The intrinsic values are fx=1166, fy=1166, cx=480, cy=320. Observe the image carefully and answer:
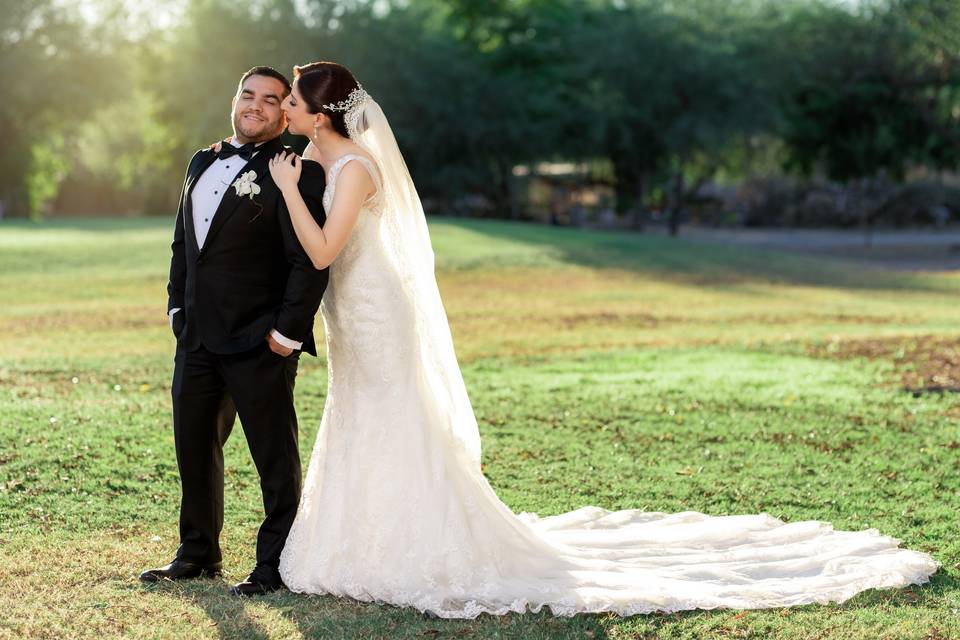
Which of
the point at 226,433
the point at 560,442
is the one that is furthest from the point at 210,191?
the point at 560,442

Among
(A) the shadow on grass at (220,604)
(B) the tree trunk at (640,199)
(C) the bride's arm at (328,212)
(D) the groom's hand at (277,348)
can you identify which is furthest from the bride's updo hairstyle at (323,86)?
(B) the tree trunk at (640,199)

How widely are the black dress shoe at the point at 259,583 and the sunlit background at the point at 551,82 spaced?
3215 cm

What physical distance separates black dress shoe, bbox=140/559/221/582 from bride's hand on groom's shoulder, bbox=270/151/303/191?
5.80ft

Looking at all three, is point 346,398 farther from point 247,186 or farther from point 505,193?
point 505,193

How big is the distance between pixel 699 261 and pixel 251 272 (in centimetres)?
2454

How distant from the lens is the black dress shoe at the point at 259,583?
4.96m

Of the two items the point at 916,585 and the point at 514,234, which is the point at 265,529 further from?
the point at 514,234

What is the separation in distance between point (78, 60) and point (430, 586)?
4272 cm

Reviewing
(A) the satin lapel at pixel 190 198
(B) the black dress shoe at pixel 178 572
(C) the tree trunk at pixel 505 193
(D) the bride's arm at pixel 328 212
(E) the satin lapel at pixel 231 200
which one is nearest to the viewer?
(D) the bride's arm at pixel 328 212

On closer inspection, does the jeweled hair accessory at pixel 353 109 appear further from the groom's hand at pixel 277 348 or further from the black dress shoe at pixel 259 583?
the black dress shoe at pixel 259 583

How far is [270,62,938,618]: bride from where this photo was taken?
15.7ft

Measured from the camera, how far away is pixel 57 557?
5.51 meters

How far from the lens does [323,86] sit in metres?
4.73

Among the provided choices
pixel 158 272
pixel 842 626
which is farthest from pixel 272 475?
pixel 158 272
